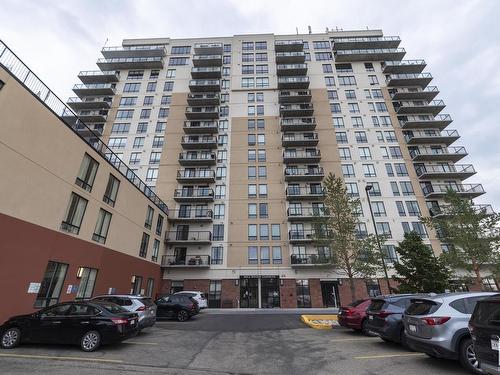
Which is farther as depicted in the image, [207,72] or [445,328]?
[207,72]

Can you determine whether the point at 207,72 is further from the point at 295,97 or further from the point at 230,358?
the point at 230,358

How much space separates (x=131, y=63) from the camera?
144 feet

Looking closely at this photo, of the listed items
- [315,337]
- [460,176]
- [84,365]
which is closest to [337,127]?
[460,176]

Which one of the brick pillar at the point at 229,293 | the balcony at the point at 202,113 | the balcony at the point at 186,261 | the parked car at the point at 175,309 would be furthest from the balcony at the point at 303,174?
the parked car at the point at 175,309

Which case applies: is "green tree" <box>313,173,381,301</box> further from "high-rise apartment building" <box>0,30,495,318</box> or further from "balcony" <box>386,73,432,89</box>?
"balcony" <box>386,73,432,89</box>

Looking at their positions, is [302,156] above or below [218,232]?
above

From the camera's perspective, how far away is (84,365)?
666 centimetres

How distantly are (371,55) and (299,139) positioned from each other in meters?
21.7

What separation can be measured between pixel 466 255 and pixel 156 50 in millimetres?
50335

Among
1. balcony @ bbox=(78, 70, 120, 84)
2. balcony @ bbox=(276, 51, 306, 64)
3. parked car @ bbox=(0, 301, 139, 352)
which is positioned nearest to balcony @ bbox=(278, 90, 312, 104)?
balcony @ bbox=(276, 51, 306, 64)

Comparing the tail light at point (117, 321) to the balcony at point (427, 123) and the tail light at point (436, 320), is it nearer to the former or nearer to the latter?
the tail light at point (436, 320)

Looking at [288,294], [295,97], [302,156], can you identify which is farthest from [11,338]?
[295,97]

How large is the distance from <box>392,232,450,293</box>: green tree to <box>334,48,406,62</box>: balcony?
3513cm

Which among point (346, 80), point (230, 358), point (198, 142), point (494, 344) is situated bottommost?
point (230, 358)
